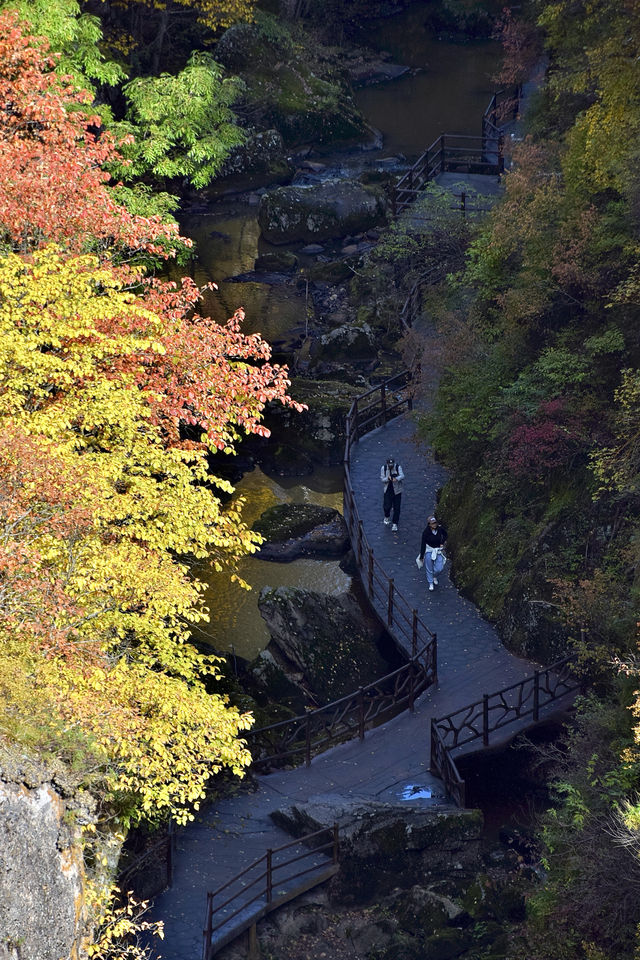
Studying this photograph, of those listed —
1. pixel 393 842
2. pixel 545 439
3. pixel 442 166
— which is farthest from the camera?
pixel 442 166

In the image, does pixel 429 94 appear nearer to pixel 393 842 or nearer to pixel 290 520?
pixel 290 520

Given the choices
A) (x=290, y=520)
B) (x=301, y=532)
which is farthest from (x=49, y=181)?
(x=301, y=532)

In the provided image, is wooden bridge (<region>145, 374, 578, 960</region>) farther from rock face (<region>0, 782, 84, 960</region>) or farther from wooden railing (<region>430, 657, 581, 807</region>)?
rock face (<region>0, 782, 84, 960</region>)

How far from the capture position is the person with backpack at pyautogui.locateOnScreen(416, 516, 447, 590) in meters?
22.8

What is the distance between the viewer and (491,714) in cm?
1967

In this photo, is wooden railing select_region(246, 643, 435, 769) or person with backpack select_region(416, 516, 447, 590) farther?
person with backpack select_region(416, 516, 447, 590)

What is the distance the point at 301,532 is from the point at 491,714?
372 inches

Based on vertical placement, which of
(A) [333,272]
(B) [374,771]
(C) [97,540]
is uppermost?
(A) [333,272]

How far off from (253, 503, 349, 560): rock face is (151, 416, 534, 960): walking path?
179 centimetres

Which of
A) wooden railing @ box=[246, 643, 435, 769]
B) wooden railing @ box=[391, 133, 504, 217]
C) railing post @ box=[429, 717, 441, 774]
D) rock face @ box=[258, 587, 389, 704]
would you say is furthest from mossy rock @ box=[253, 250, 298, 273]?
railing post @ box=[429, 717, 441, 774]

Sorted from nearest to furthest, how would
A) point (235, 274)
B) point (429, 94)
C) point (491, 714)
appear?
point (491, 714), point (235, 274), point (429, 94)

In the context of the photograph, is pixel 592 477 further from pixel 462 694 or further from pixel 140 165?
pixel 140 165

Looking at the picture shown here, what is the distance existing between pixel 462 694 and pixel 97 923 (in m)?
9.56

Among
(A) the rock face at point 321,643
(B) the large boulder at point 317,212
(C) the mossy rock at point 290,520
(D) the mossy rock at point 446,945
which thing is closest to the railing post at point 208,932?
(D) the mossy rock at point 446,945
